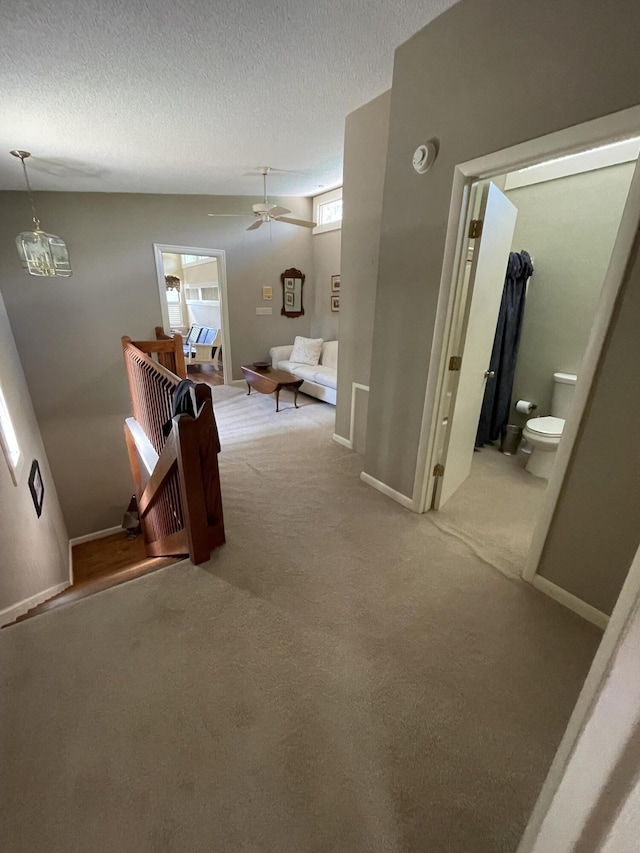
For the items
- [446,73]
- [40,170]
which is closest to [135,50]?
[446,73]

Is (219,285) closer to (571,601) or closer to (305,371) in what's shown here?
(305,371)

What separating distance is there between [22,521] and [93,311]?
3.02 metres

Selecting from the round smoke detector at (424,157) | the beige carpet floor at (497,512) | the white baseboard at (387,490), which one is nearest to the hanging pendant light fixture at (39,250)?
the round smoke detector at (424,157)

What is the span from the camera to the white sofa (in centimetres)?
447

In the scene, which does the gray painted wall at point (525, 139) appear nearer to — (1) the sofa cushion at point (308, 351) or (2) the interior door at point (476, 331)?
(2) the interior door at point (476, 331)

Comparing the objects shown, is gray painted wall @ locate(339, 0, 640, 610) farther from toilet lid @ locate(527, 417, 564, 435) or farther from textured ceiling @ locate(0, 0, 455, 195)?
toilet lid @ locate(527, 417, 564, 435)

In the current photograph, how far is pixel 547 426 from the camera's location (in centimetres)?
266

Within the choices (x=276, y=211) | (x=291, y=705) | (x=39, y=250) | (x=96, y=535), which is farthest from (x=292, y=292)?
(x=291, y=705)

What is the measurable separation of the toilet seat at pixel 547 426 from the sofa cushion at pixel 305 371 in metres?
2.70

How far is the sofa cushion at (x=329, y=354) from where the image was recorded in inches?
199

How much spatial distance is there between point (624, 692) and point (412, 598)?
1371 mm

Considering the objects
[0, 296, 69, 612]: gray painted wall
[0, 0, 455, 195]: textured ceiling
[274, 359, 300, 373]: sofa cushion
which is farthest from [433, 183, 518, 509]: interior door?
[274, 359, 300, 373]: sofa cushion

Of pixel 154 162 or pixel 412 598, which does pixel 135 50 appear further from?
pixel 412 598

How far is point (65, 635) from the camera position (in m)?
1.42
